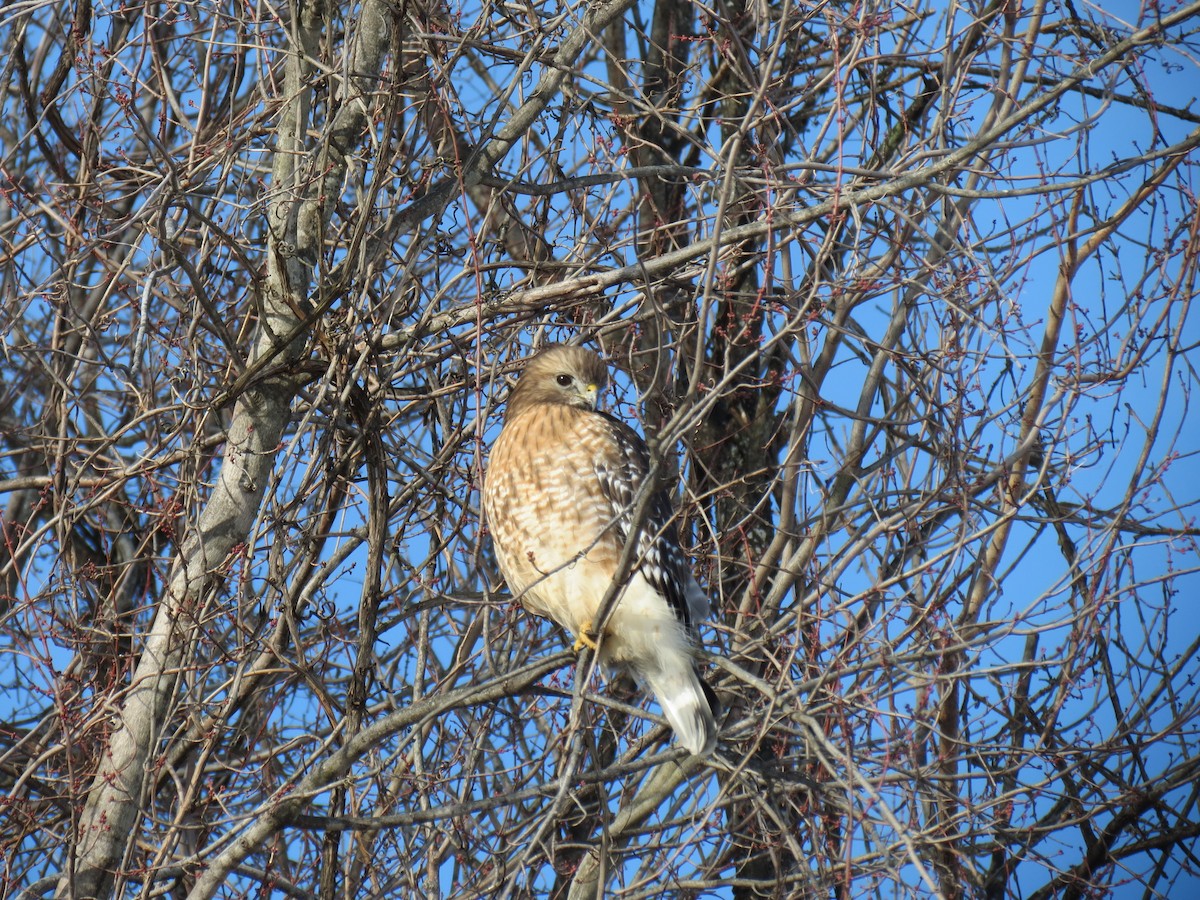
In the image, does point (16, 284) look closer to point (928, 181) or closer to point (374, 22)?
point (374, 22)

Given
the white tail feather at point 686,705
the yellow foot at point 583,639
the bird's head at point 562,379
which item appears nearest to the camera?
the white tail feather at point 686,705

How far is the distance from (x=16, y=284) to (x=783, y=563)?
3306mm

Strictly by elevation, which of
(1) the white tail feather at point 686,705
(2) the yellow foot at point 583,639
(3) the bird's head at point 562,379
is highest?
(3) the bird's head at point 562,379

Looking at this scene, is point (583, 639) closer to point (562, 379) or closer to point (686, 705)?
point (686, 705)

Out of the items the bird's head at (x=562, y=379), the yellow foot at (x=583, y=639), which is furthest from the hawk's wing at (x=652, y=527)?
the yellow foot at (x=583, y=639)

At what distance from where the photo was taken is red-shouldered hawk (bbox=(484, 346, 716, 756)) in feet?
13.6

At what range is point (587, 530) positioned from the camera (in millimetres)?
4418

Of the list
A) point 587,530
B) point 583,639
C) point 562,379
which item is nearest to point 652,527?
point 587,530

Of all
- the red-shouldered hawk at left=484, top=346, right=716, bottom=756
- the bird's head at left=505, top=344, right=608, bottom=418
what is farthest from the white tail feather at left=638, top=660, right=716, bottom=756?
the bird's head at left=505, top=344, right=608, bottom=418

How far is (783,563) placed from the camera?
5129 mm

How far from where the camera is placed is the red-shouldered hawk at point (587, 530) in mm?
4133

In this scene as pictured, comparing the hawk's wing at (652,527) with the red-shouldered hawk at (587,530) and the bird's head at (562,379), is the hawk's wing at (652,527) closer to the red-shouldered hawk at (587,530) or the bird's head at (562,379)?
the red-shouldered hawk at (587,530)

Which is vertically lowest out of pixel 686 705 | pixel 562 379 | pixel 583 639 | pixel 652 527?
pixel 686 705

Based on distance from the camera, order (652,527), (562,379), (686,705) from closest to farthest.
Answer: (686,705) → (652,527) → (562,379)
